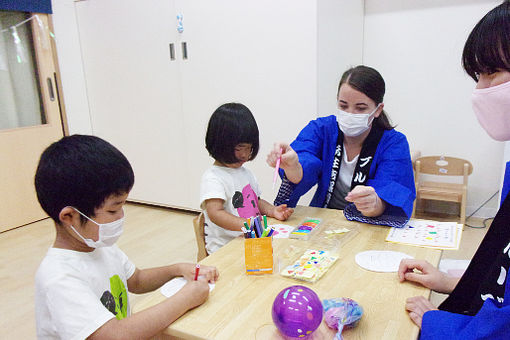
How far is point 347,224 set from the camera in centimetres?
136

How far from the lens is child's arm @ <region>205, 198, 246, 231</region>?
1392 millimetres

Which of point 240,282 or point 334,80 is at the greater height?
point 334,80

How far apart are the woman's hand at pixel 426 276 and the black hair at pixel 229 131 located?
0.76 metres

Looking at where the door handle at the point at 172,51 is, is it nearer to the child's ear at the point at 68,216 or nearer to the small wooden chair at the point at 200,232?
the small wooden chair at the point at 200,232

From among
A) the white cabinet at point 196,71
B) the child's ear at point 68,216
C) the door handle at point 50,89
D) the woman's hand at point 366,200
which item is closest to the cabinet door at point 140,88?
the white cabinet at point 196,71

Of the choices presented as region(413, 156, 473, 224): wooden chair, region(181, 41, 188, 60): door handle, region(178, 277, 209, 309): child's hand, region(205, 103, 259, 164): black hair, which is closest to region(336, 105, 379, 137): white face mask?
region(205, 103, 259, 164): black hair

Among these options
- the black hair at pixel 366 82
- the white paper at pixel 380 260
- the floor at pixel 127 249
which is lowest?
the floor at pixel 127 249

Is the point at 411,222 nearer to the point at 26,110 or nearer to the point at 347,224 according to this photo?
the point at 347,224

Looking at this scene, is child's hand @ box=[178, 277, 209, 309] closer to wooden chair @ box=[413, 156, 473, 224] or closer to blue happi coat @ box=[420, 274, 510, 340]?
blue happi coat @ box=[420, 274, 510, 340]

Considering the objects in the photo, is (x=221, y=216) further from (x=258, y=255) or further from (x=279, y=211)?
(x=258, y=255)

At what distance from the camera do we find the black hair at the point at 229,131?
4.89ft

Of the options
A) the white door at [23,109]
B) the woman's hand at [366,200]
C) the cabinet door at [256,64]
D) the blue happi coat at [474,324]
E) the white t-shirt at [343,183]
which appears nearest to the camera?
the blue happi coat at [474,324]

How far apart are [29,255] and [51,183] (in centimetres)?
225

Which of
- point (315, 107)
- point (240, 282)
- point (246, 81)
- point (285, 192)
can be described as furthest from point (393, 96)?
point (240, 282)
